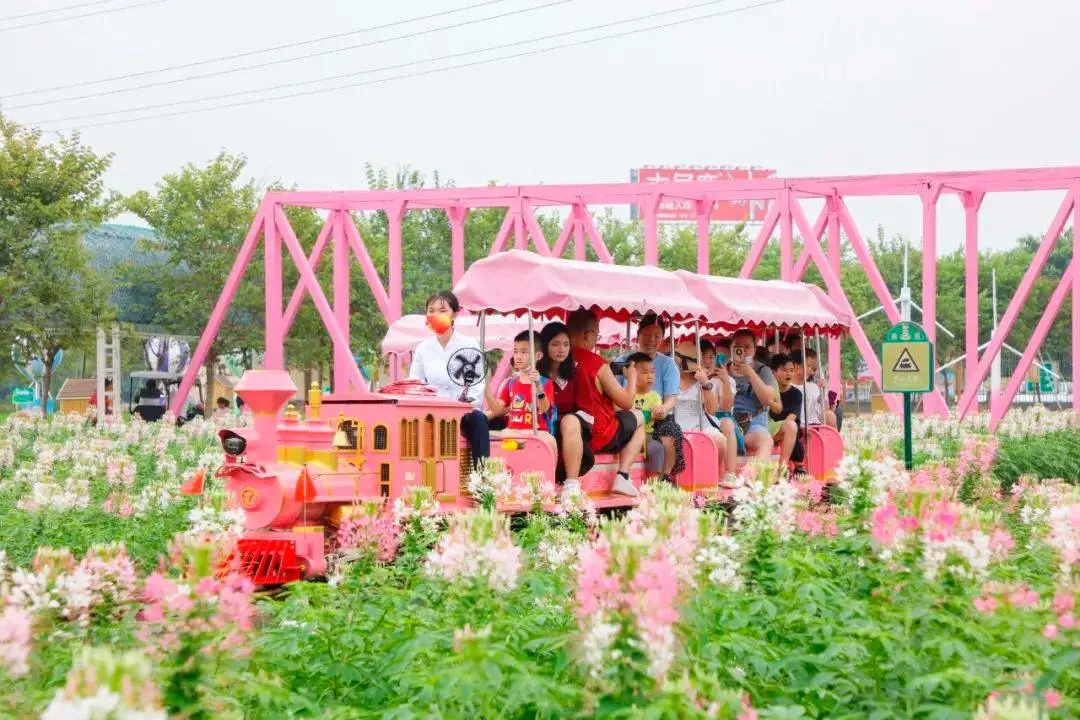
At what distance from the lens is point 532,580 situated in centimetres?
703

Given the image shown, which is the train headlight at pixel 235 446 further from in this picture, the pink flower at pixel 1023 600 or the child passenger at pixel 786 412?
the child passenger at pixel 786 412

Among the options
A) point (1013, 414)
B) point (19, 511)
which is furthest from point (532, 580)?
point (1013, 414)

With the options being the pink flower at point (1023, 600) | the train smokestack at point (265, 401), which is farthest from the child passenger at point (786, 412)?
the pink flower at point (1023, 600)

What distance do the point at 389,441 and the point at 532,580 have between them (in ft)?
14.7

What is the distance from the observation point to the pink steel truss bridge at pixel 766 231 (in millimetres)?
29000

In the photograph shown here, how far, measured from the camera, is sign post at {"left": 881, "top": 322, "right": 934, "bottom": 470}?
15758mm

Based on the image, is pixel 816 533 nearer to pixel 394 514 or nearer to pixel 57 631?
pixel 394 514

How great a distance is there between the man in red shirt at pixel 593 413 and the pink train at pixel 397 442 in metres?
0.15

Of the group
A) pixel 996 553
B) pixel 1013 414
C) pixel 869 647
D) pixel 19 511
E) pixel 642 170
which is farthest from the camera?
pixel 642 170

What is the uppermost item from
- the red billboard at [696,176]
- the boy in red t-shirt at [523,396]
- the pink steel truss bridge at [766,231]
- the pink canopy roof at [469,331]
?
the red billboard at [696,176]

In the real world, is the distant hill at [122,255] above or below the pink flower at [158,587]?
above

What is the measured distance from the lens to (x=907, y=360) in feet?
52.3

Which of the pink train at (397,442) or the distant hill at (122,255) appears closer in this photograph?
the pink train at (397,442)

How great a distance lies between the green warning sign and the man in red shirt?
3.45 metres
